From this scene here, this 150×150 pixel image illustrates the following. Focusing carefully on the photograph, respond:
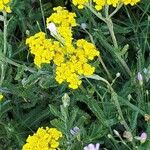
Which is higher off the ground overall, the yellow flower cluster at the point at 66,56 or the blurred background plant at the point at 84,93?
the yellow flower cluster at the point at 66,56

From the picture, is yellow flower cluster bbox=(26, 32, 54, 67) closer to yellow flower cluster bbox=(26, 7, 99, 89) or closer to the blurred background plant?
yellow flower cluster bbox=(26, 7, 99, 89)

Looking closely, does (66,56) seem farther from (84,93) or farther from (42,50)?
(84,93)

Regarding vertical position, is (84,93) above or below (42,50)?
below

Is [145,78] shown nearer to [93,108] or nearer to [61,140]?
[93,108]

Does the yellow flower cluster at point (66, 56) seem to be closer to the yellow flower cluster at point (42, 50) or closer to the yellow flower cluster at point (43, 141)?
the yellow flower cluster at point (42, 50)

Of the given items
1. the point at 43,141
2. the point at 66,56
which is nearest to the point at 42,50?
the point at 66,56

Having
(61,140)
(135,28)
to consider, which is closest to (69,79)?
(61,140)

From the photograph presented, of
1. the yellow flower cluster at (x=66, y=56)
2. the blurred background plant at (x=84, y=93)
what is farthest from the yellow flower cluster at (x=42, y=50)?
the blurred background plant at (x=84, y=93)
